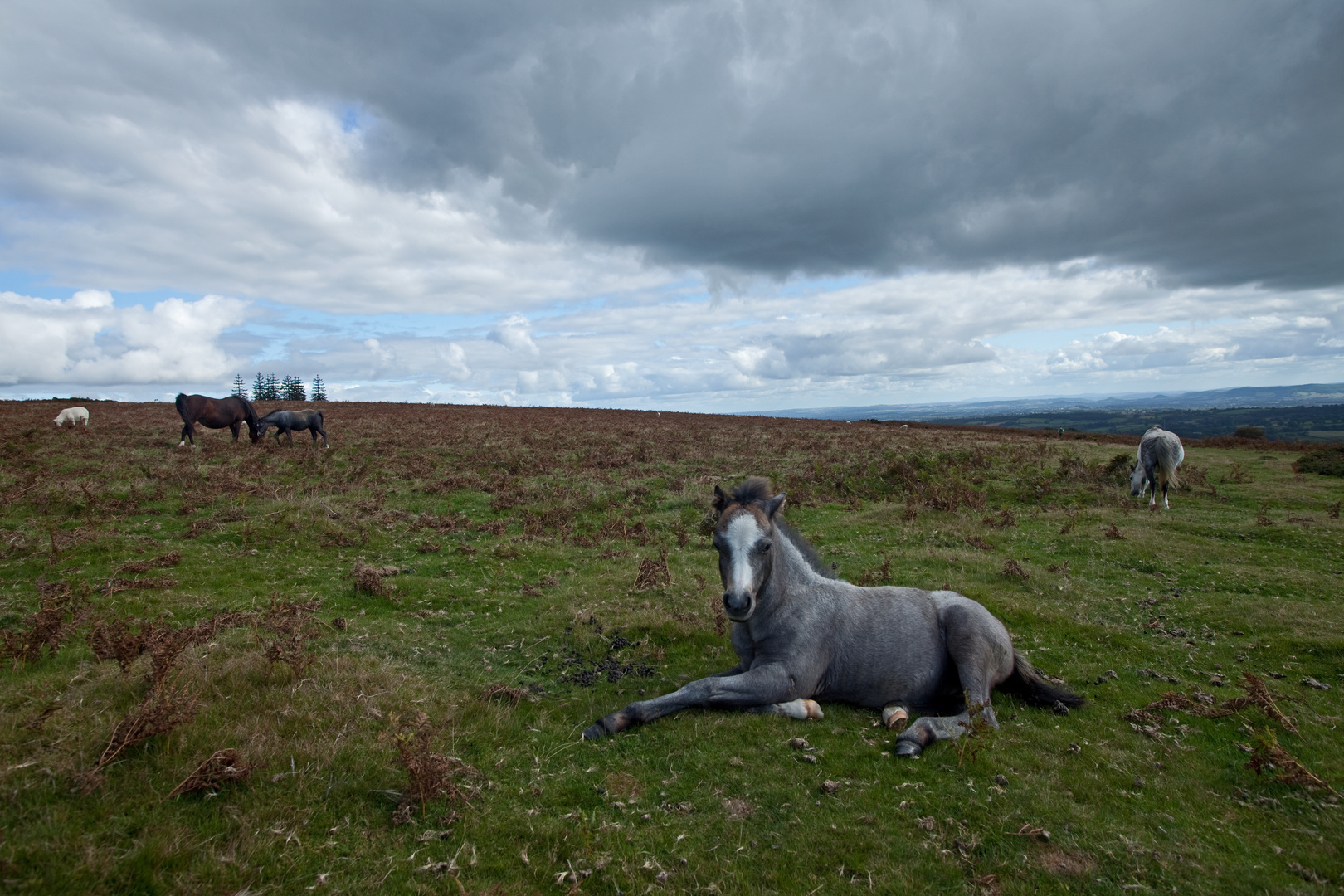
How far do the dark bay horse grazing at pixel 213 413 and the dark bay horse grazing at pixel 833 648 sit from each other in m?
27.8

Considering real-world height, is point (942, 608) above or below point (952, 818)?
above

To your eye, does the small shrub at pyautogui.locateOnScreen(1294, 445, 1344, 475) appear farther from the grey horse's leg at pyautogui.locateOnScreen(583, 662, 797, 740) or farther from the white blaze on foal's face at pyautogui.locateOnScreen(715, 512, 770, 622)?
the white blaze on foal's face at pyautogui.locateOnScreen(715, 512, 770, 622)

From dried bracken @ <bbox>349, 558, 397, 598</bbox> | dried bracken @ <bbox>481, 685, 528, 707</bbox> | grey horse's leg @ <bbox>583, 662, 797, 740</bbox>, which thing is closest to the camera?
Result: grey horse's leg @ <bbox>583, 662, 797, 740</bbox>

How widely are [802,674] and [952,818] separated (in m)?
2.31

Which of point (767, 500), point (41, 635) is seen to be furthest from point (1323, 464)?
point (41, 635)

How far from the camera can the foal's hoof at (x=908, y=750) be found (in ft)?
20.1

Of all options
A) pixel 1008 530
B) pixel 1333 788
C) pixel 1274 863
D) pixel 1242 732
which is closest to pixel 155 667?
pixel 1274 863

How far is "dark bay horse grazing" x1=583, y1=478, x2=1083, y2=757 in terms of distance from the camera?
6.91m

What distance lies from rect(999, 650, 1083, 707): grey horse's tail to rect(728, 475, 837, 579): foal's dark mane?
2485 mm

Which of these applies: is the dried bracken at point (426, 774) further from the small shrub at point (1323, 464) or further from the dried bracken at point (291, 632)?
the small shrub at point (1323, 464)

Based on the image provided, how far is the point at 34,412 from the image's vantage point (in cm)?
3622

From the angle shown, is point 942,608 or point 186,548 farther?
point 186,548

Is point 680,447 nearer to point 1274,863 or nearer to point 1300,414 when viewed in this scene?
point 1274,863

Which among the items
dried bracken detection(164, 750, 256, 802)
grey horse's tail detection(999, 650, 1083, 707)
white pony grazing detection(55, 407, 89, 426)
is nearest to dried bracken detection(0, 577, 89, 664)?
dried bracken detection(164, 750, 256, 802)
